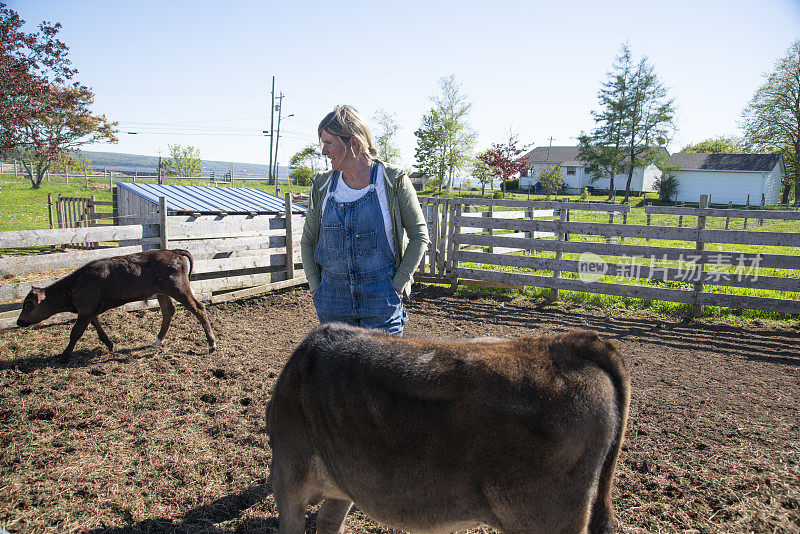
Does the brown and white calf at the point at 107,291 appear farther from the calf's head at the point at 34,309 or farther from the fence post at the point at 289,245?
the fence post at the point at 289,245

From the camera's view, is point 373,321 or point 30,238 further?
point 30,238

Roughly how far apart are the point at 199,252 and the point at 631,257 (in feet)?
28.5

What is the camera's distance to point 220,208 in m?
11.3

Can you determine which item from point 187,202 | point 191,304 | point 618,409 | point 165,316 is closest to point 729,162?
point 187,202

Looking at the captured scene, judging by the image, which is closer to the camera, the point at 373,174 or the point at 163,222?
the point at 373,174

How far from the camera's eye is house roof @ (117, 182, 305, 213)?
430 inches

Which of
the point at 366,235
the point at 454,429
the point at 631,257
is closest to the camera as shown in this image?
the point at 454,429

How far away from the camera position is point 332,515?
8.63ft

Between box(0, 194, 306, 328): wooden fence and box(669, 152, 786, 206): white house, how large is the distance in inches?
2089

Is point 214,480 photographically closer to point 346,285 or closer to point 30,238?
point 346,285

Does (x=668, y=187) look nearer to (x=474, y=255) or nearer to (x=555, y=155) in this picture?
(x=555, y=155)

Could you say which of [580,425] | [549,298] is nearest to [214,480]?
[580,425]

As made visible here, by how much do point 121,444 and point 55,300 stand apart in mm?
3304

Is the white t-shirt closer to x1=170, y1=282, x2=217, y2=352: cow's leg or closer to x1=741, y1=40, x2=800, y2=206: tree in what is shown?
x1=170, y1=282, x2=217, y2=352: cow's leg
